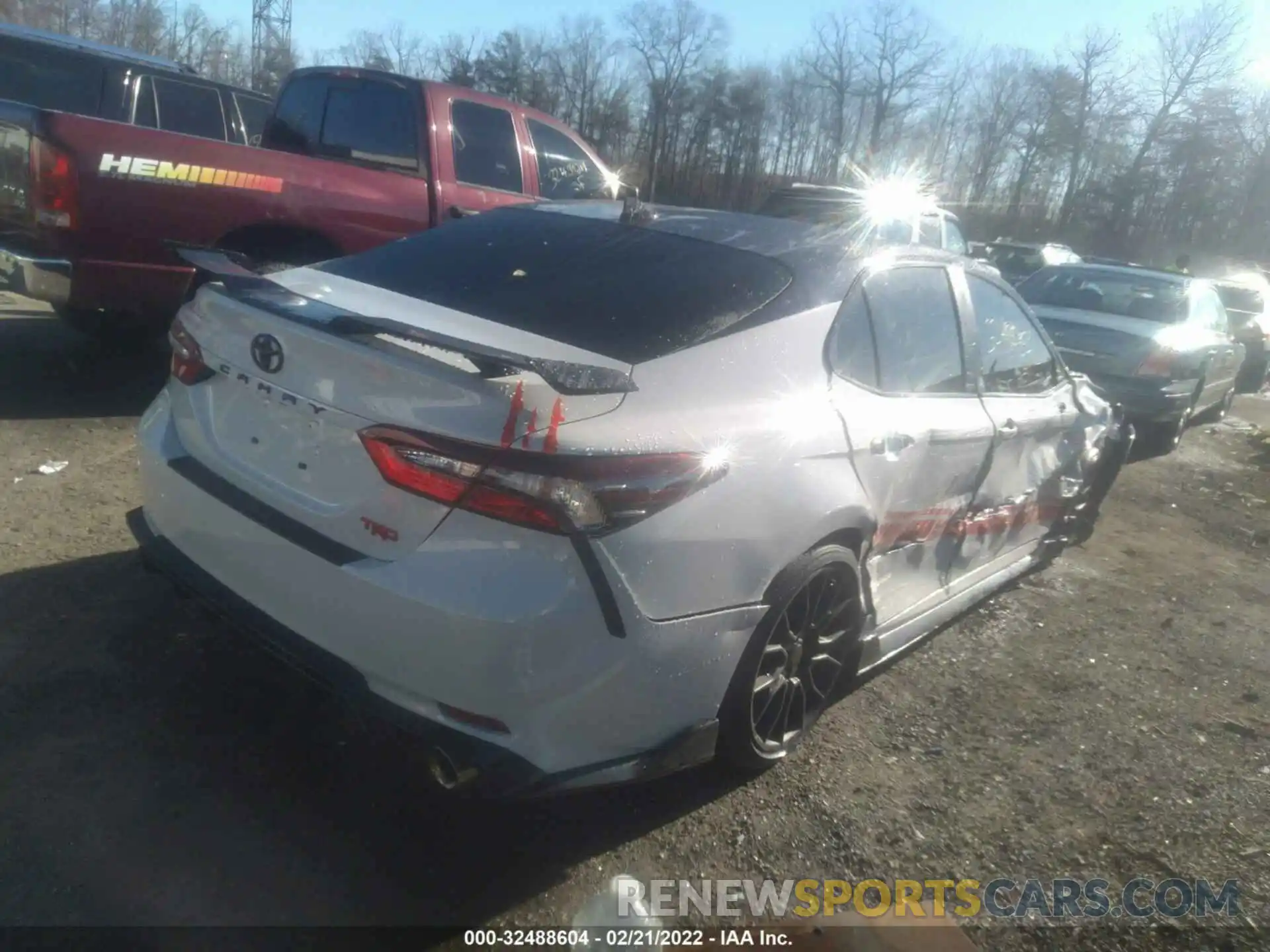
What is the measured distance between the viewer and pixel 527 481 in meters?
2.31

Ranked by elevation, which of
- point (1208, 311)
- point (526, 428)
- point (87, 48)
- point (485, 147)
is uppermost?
point (87, 48)

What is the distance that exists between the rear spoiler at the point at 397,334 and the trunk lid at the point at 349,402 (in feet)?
0.04

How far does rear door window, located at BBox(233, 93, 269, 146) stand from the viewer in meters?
9.41

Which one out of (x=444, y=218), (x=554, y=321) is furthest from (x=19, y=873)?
(x=444, y=218)

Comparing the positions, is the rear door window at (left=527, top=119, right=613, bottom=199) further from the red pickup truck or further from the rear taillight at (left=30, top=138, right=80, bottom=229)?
the rear taillight at (left=30, top=138, right=80, bottom=229)

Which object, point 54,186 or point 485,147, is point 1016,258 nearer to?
point 485,147

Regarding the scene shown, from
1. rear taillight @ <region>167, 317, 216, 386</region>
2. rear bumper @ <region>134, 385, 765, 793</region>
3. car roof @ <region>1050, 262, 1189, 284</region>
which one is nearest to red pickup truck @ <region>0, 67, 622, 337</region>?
rear taillight @ <region>167, 317, 216, 386</region>

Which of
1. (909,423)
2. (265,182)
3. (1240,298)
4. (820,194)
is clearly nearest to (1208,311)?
(820,194)

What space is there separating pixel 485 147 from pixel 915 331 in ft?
Result: 14.9

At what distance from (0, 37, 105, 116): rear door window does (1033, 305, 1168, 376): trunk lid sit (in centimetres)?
825

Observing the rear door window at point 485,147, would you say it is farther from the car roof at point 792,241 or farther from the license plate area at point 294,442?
the license plate area at point 294,442

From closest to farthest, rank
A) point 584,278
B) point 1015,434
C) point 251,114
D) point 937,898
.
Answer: point 937,898 < point 584,278 < point 1015,434 < point 251,114

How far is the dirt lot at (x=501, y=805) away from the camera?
2.60 meters

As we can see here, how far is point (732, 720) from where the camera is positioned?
2928mm
